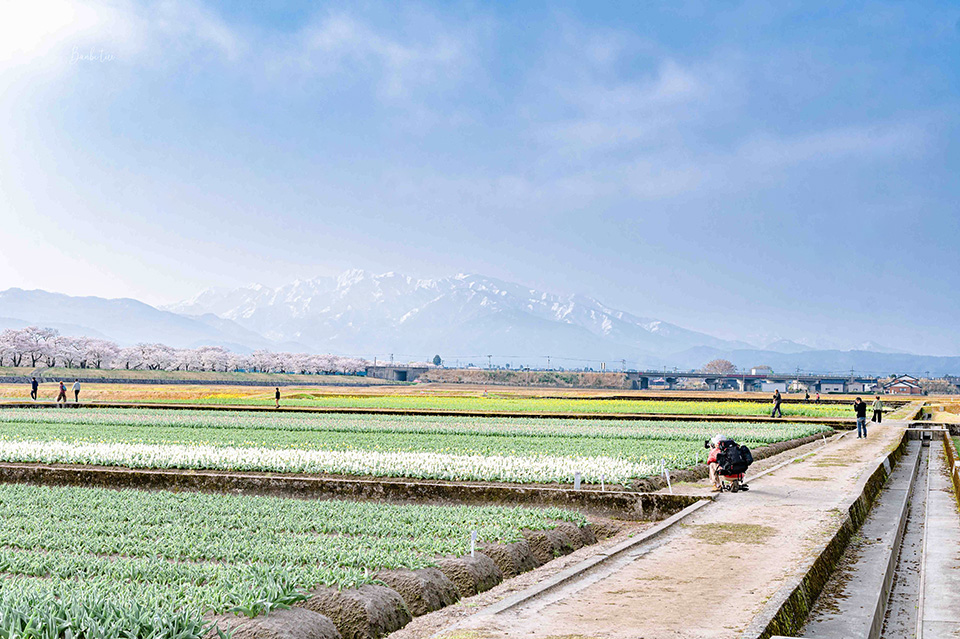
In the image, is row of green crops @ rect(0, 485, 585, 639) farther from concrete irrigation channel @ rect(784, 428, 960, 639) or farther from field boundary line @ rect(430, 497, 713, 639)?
concrete irrigation channel @ rect(784, 428, 960, 639)

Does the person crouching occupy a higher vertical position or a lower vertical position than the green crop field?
higher

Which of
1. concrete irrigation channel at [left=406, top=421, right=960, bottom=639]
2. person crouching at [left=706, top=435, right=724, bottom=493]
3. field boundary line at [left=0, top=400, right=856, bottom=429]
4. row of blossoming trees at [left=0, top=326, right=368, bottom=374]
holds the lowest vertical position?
field boundary line at [left=0, top=400, right=856, bottom=429]

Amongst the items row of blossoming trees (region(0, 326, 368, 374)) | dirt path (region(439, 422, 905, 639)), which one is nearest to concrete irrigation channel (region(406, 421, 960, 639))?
dirt path (region(439, 422, 905, 639))

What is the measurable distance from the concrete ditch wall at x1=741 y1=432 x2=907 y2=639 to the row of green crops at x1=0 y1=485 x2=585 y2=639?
3602mm

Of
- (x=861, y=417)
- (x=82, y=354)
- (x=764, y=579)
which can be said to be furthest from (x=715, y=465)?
(x=82, y=354)

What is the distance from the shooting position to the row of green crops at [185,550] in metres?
6.25

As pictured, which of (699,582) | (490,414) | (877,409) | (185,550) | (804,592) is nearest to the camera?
(804,592)

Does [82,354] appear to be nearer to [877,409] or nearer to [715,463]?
[877,409]

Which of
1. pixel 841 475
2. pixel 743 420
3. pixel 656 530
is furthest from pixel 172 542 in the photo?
pixel 743 420

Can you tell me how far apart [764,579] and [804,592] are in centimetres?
58

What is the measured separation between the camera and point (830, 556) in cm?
1066

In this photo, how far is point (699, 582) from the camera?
912 cm

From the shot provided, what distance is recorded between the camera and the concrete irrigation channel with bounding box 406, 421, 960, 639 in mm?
7555

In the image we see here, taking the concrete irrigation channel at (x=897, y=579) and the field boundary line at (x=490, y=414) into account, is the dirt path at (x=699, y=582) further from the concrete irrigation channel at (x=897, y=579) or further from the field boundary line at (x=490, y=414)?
the field boundary line at (x=490, y=414)
